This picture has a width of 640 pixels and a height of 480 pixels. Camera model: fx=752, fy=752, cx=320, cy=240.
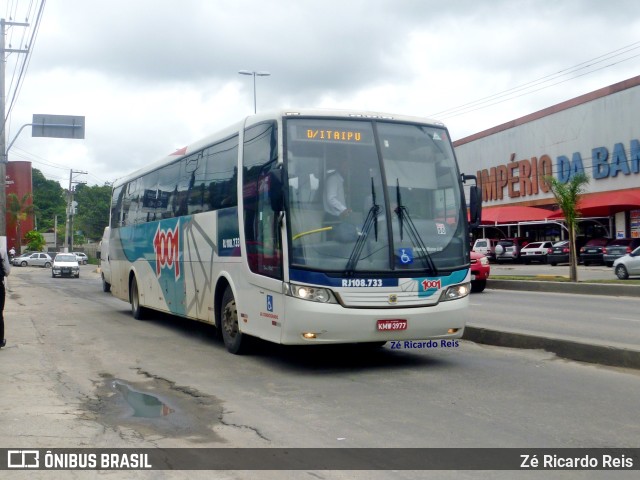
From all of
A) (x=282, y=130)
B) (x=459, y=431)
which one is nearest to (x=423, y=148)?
(x=282, y=130)

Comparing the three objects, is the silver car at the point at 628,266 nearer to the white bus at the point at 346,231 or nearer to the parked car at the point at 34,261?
the white bus at the point at 346,231

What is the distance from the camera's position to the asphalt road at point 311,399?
637 cm

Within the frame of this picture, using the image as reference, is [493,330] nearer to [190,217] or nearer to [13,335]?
[190,217]

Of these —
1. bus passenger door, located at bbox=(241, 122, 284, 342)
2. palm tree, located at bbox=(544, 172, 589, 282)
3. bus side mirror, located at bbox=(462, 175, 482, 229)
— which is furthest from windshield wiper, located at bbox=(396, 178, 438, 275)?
palm tree, located at bbox=(544, 172, 589, 282)

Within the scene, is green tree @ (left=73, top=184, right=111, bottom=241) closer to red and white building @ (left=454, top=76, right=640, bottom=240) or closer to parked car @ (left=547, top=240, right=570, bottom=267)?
red and white building @ (left=454, top=76, right=640, bottom=240)

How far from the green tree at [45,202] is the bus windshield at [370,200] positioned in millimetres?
118163

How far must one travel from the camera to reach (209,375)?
31.6 feet

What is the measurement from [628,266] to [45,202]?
11122 cm

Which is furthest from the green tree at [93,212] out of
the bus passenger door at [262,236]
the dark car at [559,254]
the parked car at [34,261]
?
the bus passenger door at [262,236]

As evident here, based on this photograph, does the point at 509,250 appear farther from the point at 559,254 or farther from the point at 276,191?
the point at 276,191

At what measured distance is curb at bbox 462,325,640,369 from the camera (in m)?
9.45

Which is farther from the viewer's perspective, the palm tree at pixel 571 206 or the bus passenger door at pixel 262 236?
the palm tree at pixel 571 206

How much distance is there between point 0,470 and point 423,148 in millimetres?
6455

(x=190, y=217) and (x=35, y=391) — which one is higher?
(x=190, y=217)
